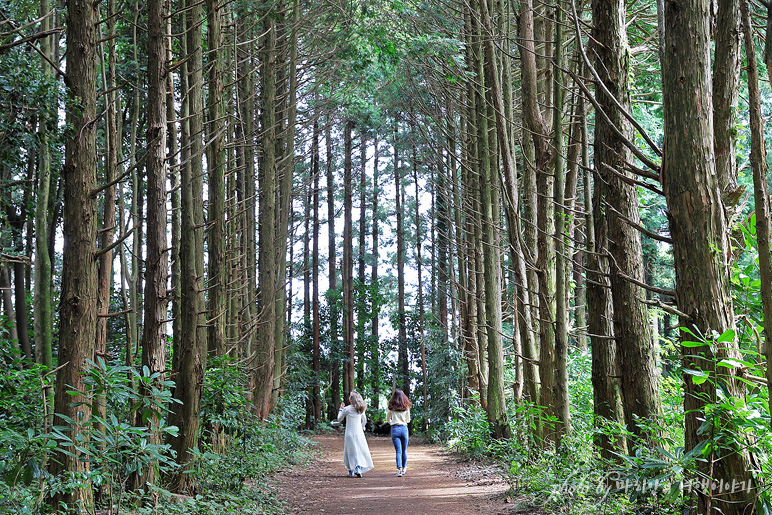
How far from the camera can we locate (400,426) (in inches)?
457

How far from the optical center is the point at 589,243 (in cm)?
667

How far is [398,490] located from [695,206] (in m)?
7.28

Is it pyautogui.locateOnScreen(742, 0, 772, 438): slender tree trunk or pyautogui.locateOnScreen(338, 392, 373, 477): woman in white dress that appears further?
pyautogui.locateOnScreen(338, 392, 373, 477): woman in white dress

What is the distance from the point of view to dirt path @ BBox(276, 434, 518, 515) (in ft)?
25.1

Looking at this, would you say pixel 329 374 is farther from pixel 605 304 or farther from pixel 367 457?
pixel 605 304

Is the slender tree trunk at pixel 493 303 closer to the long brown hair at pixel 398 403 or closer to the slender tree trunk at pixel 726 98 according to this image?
the long brown hair at pixel 398 403

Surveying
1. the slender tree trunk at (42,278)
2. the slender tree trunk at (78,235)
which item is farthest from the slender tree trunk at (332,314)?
the slender tree trunk at (78,235)

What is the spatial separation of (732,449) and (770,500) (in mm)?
294

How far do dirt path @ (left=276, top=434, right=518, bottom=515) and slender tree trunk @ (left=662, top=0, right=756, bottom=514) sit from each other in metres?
4.09

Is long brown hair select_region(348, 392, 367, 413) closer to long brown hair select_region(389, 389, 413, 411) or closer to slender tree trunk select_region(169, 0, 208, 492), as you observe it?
long brown hair select_region(389, 389, 413, 411)

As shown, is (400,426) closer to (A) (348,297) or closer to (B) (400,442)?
(B) (400,442)

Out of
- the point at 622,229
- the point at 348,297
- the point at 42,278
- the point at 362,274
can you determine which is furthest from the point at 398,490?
the point at 362,274

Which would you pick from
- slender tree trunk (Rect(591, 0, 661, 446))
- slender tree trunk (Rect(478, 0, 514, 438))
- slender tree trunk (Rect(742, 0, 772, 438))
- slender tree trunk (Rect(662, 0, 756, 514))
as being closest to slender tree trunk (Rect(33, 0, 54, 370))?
slender tree trunk (Rect(478, 0, 514, 438))

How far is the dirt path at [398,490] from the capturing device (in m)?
7.64
